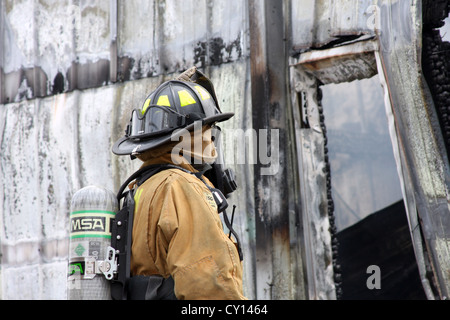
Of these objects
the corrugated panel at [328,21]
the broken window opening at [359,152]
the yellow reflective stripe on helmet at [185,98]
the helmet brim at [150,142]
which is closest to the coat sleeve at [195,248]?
the helmet brim at [150,142]

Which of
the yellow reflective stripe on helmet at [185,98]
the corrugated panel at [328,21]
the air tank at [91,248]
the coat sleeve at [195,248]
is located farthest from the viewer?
the corrugated panel at [328,21]

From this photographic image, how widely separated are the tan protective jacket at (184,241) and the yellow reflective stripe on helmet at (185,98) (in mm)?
353

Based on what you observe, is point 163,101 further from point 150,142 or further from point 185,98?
point 150,142

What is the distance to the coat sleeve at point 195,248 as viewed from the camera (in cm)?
245

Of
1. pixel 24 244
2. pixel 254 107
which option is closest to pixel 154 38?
pixel 254 107

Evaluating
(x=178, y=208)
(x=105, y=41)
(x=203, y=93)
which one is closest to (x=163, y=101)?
(x=203, y=93)

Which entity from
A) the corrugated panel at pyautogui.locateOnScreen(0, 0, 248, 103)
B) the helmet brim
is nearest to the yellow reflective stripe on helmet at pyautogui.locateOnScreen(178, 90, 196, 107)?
the helmet brim

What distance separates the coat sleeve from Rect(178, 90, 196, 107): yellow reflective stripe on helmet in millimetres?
453

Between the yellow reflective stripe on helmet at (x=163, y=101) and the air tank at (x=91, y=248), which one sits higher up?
the yellow reflective stripe on helmet at (x=163, y=101)

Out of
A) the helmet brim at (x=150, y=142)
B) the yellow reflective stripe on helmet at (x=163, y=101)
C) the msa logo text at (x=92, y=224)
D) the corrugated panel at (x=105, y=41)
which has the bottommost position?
the msa logo text at (x=92, y=224)

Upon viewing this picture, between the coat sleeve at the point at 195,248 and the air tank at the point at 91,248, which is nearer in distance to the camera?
the coat sleeve at the point at 195,248

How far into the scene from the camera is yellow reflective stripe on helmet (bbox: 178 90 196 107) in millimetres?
2935

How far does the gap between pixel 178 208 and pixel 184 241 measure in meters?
0.14

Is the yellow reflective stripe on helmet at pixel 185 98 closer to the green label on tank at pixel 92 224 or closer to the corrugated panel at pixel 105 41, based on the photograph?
the green label on tank at pixel 92 224
